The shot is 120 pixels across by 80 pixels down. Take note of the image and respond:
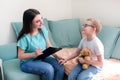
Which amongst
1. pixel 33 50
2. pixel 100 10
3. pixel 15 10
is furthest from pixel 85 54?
pixel 15 10

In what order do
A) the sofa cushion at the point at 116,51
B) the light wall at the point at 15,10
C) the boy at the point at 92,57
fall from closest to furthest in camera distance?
the boy at the point at 92,57
the sofa cushion at the point at 116,51
the light wall at the point at 15,10

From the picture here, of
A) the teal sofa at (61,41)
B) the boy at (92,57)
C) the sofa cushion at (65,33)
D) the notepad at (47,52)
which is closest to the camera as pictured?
the boy at (92,57)

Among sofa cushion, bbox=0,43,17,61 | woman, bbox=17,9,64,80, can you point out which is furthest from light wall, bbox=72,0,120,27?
sofa cushion, bbox=0,43,17,61

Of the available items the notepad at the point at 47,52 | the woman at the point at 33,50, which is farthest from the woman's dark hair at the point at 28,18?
the notepad at the point at 47,52

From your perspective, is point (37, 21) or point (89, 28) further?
point (37, 21)

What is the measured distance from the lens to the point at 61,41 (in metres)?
3.09

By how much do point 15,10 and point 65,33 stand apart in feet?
2.56

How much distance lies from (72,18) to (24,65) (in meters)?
1.48

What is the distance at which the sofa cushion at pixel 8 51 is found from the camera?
9.16ft

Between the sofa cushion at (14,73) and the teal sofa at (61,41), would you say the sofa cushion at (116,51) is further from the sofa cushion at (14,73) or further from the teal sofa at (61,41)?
the sofa cushion at (14,73)

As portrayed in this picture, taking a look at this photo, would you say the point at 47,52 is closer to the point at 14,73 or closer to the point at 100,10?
the point at 14,73

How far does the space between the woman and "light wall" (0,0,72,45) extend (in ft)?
2.61

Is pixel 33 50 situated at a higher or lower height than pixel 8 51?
higher

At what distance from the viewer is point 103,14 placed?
3000 millimetres
